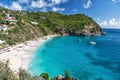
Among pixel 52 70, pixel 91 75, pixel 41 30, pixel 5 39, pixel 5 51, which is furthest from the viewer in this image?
pixel 41 30

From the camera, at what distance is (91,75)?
37.4 metres

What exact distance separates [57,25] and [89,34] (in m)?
28.2

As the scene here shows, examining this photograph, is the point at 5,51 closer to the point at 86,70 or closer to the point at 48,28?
the point at 86,70

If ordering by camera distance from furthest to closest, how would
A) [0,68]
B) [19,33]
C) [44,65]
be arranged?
[19,33] < [44,65] < [0,68]

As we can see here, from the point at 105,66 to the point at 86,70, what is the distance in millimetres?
7941

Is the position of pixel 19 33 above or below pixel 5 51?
above

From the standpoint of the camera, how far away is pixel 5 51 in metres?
56.9

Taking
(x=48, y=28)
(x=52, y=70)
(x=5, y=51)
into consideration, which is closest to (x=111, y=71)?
(x=52, y=70)

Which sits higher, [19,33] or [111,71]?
[19,33]

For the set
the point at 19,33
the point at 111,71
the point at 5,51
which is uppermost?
the point at 19,33

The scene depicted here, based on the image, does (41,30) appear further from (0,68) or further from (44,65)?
(0,68)

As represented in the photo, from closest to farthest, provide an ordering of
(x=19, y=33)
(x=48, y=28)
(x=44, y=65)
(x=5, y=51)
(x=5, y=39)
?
1. (x=44, y=65)
2. (x=5, y=51)
3. (x=5, y=39)
4. (x=19, y=33)
5. (x=48, y=28)

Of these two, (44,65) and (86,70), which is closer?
(86,70)

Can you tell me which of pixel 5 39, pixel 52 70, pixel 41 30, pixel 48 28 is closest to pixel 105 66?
pixel 52 70
